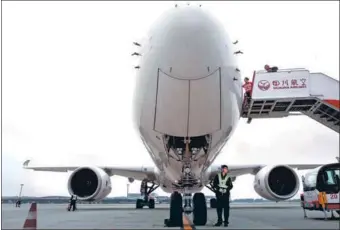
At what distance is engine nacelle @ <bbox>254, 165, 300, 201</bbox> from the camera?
14695 mm

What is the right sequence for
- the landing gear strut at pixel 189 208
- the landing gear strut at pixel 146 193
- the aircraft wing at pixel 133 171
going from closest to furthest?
the landing gear strut at pixel 189 208, the aircraft wing at pixel 133 171, the landing gear strut at pixel 146 193

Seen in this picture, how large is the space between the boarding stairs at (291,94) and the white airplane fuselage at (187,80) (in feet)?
11.7

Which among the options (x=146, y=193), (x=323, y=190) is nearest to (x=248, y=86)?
(x=323, y=190)

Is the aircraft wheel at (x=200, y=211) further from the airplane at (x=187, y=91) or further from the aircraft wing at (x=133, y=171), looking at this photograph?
the aircraft wing at (x=133, y=171)

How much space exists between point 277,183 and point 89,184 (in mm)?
8070

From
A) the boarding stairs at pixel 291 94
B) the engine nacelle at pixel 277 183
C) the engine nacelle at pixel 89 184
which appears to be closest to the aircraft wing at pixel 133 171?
the engine nacelle at pixel 89 184

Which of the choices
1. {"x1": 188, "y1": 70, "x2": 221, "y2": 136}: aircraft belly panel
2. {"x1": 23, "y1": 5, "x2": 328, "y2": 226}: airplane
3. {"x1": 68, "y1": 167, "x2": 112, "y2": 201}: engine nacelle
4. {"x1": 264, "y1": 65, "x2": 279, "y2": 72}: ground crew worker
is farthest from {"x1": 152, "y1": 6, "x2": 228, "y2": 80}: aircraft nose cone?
{"x1": 68, "y1": 167, "x2": 112, "y2": 201}: engine nacelle

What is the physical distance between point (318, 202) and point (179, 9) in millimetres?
6935

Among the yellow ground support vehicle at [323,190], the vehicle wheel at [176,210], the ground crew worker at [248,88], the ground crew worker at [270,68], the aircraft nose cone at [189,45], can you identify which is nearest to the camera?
the aircraft nose cone at [189,45]

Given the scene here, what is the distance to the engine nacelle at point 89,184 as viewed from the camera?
635 inches

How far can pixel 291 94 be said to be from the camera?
12.2 m

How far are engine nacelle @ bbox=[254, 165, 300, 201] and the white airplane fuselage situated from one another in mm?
6655

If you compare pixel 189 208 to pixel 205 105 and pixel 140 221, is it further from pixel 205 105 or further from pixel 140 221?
pixel 205 105

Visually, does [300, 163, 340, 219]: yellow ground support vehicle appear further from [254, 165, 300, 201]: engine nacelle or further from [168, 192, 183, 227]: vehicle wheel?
[168, 192, 183, 227]: vehicle wheel
